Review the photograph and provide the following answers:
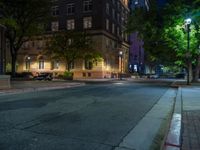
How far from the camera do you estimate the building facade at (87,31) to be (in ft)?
205

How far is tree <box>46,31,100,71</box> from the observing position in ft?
175

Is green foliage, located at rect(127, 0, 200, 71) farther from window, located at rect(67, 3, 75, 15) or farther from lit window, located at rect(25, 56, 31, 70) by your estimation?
lit window, located at rect(25, 56, 31, 70)

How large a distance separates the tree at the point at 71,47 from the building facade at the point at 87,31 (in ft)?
17.9

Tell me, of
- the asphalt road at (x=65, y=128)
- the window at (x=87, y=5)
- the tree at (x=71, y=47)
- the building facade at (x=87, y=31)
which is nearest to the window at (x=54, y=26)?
the building facade at (x=87, y=31)

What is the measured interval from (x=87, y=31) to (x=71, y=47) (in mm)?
11055

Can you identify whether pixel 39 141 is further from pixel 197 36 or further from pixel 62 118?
pixel 197 36

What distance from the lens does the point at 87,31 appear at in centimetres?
6322

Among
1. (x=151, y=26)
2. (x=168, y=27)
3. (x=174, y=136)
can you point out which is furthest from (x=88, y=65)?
(x=174, y=136)

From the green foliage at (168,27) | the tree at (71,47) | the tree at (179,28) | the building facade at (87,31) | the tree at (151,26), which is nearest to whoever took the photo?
the tree at (179,28)

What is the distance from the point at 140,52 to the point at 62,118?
98.5 meters

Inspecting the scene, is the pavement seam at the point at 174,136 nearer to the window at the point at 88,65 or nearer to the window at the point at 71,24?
the window at the point at 88,65

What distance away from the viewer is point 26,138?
265 inches

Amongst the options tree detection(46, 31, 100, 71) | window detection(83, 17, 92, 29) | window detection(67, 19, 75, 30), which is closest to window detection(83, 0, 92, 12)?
window detection(83, 17, 92, 29)

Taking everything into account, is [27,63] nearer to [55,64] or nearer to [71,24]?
[55,64]
